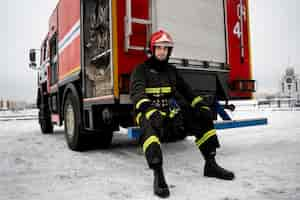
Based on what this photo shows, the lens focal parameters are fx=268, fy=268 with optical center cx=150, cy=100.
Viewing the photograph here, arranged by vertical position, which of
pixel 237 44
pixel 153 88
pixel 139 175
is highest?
pixel 237 44

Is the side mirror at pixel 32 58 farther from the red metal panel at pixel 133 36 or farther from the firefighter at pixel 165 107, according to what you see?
the firefighter at pixel 165 107

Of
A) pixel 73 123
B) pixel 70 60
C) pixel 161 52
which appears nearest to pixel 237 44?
pixel 161 52

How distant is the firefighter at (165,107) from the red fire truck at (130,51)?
0.50 metres

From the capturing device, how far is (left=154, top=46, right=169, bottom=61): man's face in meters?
2.71

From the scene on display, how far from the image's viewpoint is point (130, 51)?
3193mm

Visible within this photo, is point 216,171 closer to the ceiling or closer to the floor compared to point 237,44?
closer to the floor

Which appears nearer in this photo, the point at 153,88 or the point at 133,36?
the point at 153,88

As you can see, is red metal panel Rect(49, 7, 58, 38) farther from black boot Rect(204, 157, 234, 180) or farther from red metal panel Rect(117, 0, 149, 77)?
black boot Rect(204, 157, 234, 180)

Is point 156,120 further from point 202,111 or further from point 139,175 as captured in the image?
point 139,175

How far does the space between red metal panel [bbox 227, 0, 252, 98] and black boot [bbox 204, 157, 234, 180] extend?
1.69 m

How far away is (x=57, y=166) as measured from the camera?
11.5 feet

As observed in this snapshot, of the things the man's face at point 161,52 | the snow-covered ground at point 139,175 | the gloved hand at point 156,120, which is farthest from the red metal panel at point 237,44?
the gloved hand at point 156,120

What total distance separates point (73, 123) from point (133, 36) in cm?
202

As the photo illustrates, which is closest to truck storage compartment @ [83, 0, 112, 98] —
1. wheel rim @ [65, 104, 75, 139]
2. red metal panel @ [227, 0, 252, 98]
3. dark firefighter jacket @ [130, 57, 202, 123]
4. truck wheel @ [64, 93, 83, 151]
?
truck wheel @ [64, 93, 83, 151]
